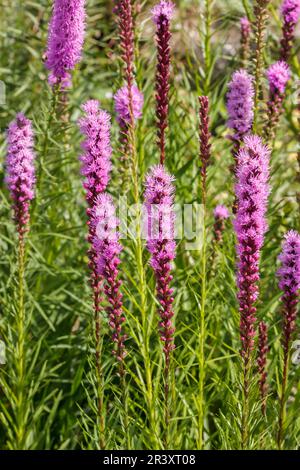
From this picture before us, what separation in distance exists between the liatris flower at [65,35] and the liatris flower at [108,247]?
0.63 m

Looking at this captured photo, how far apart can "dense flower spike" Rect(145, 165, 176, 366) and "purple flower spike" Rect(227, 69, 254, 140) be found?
0.65 metres

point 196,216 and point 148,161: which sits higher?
point 148,161

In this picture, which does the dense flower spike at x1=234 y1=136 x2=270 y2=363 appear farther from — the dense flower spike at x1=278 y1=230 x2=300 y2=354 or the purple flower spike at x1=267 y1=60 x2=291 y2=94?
the purple flower spike at x1=267 y1=60 x2=291 y2=94

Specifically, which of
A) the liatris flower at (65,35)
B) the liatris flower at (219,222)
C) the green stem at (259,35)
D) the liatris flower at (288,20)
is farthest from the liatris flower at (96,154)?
the liatris flower at (288,20)

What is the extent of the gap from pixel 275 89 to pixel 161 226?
1.10 metres

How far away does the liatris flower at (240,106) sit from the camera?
2.61 meters

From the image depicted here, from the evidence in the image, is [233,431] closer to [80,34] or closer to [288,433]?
[288,433]

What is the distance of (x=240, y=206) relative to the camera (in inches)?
75.9

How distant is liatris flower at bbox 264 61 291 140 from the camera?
2764mm

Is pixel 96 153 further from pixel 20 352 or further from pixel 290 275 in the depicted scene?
pixel 20 352
